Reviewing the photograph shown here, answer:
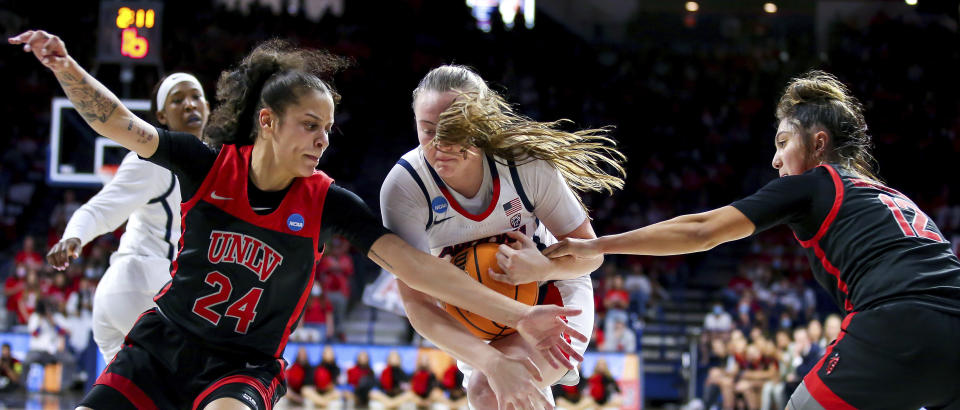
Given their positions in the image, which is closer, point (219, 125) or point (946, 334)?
point (946, 334)

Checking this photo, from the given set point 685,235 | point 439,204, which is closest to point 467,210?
point 439,204

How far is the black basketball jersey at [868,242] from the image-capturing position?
302 cm

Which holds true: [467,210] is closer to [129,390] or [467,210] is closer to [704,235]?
[704,235]

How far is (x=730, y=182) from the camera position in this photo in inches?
687

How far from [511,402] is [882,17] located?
19131 mm

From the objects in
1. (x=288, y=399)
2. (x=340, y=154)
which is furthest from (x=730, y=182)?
(x=288, y=399)

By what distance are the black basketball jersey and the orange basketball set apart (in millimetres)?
912

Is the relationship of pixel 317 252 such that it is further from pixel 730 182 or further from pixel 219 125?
pixel 730 182

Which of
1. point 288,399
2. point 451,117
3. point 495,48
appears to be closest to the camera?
point 451,117

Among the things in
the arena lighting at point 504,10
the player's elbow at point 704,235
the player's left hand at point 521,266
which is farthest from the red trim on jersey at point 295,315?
the arena lighting at point 504,10

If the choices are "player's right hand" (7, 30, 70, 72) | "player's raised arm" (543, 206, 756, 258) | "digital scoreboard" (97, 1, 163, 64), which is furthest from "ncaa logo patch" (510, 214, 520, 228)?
"digital scoreboard" (97, 1, 163, 64)

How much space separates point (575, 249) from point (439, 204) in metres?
0.59

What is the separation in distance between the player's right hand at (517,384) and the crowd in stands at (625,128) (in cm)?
781

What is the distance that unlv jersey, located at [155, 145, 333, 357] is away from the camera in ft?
10.3
